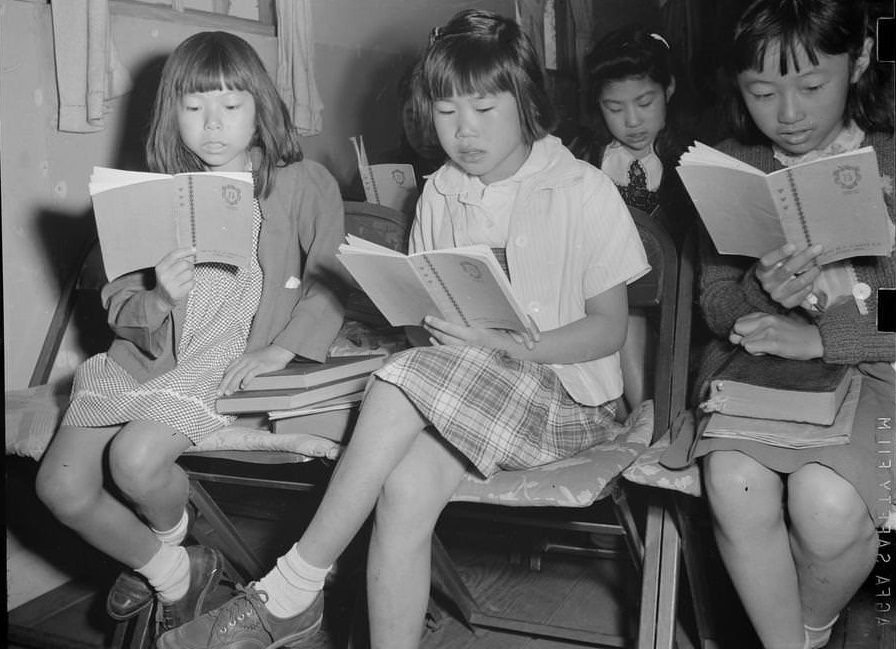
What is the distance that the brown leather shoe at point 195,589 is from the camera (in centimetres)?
126

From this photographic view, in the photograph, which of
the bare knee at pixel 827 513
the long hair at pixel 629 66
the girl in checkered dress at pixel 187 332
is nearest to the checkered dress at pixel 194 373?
the girl in checkered dress at pixel 187 332

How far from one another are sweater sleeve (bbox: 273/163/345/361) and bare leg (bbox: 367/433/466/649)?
328mm

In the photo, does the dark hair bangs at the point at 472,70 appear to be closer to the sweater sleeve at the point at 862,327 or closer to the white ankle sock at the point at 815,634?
the sweater sleeve at the point at 862,327

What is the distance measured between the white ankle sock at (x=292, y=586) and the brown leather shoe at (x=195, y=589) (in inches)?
10.3

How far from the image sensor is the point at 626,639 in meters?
1.24

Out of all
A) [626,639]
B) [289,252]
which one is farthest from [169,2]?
[626,639]

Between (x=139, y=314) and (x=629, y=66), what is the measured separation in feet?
2.96

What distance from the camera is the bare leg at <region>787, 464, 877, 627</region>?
0.90m

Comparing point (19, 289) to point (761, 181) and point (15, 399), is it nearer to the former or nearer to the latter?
point (15, 399)

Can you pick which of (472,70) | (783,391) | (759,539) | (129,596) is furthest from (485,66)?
(129,596)

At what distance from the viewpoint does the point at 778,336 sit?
40.8 inches

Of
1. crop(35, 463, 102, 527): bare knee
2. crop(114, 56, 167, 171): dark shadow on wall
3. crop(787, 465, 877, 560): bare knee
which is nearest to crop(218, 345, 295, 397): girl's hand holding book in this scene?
crop(35, 463, 102, 527): bare knee

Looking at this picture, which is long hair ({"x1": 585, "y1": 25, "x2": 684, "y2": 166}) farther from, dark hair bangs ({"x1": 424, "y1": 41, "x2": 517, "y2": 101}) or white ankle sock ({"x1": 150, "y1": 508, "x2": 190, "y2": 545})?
white ankle sock ({"x1": 150, "y1": 508, "x2": 190, "y2": 545})

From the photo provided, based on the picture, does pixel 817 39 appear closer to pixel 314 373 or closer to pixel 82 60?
pixel 314 373
